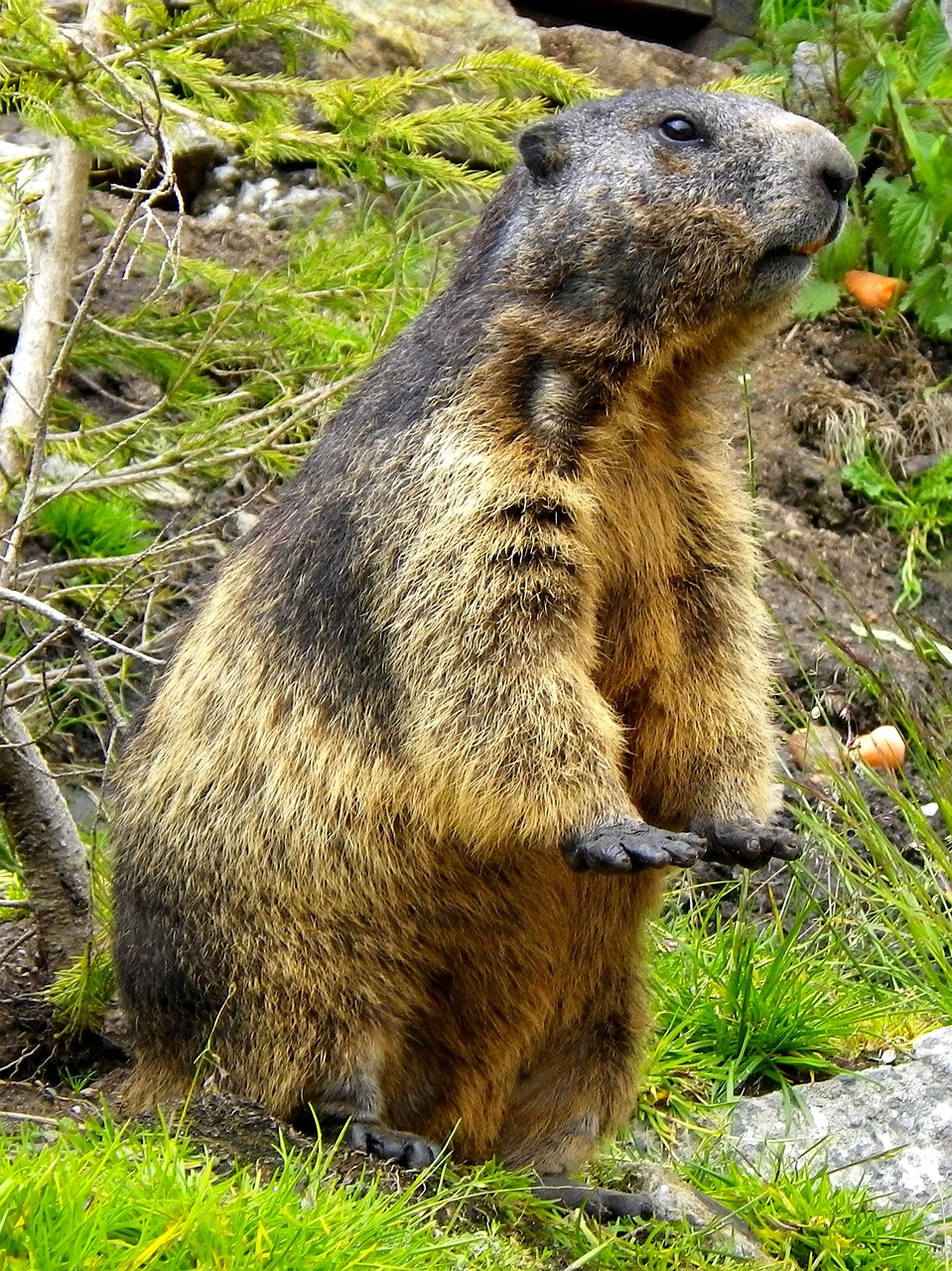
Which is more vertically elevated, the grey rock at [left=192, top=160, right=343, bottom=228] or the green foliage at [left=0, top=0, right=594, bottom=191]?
the green foliage at [left=0, top=0, right=594, bottom=191]

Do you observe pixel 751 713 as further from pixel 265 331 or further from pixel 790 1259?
pixel 265 331

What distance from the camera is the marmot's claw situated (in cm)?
375

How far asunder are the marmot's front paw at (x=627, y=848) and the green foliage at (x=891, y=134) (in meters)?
5.88

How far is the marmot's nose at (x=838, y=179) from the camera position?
409 cm

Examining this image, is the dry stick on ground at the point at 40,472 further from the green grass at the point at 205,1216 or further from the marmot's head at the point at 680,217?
the marmot's head at the point at 680,217

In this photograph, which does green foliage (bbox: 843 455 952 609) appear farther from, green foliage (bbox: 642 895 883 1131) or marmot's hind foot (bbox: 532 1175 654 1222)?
marmot's hind foot (bbox: 532 1175 654 1222)

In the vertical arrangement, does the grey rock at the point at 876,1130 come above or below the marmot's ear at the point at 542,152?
below

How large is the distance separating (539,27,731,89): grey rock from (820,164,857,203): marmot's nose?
568 centimetres

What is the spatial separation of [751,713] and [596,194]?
146cm

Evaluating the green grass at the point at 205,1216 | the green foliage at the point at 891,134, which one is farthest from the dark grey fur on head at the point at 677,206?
the green foliage at the point at 891,134

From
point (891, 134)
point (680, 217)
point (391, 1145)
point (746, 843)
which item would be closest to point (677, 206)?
point (680, 217)

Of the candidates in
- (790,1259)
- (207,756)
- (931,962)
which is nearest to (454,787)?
(207,756)

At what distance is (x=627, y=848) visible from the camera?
360 cm

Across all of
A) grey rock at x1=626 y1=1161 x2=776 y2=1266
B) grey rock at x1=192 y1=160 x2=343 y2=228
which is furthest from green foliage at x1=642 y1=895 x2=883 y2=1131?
grey rock at x1=192 y1=160 x2=343 y2=228
